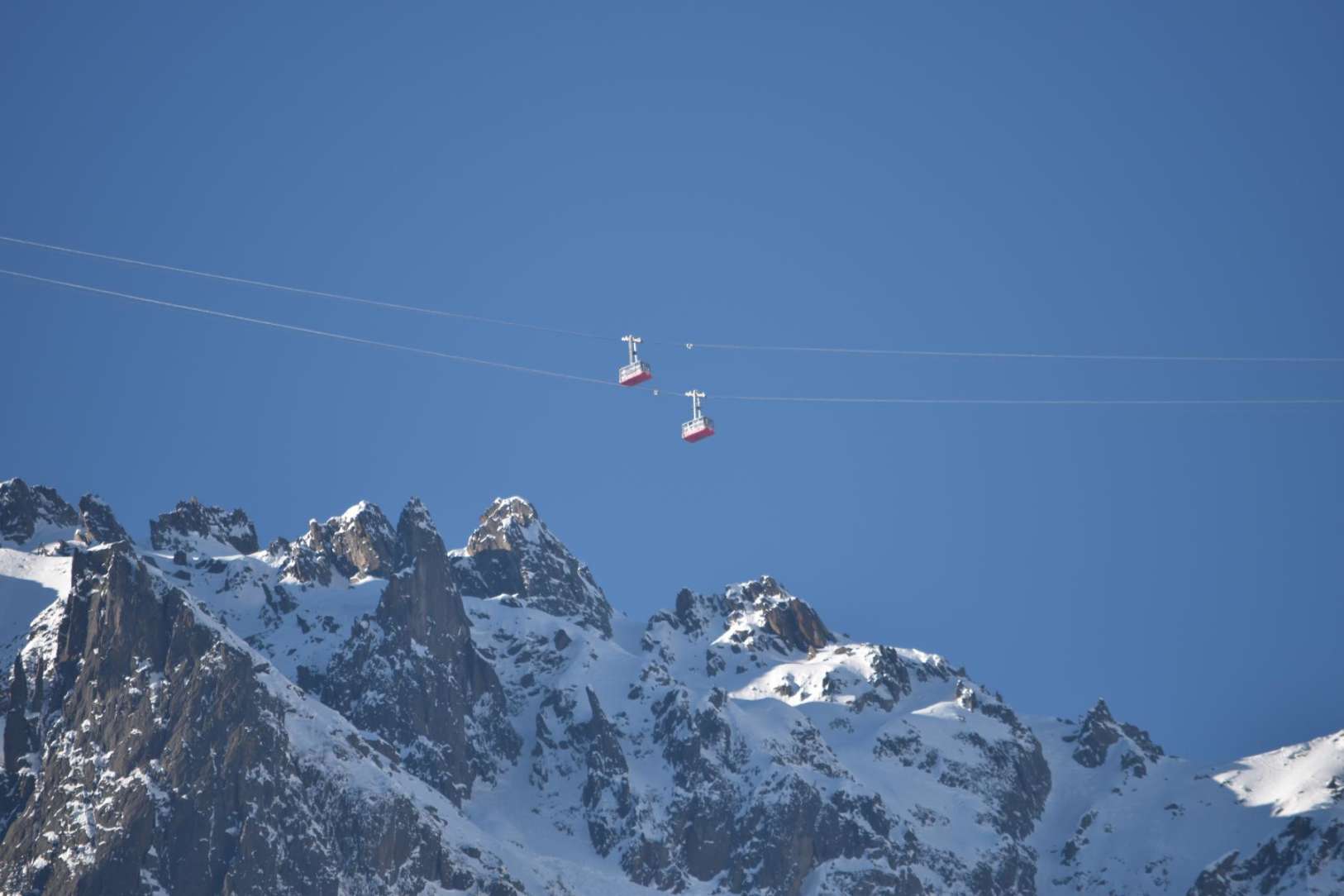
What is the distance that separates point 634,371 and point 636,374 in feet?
0.94

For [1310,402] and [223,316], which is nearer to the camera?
[223,316]

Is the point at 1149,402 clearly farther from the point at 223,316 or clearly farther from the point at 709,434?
the point at 223,316

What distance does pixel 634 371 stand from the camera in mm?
171875

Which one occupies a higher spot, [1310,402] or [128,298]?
[128,298]

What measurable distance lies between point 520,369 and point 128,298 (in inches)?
975

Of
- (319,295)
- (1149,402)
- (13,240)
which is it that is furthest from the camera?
(1149,402)

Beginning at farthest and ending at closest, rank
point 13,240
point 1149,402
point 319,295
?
1. point 1149,402
2. point 319,295
3. point 13,240

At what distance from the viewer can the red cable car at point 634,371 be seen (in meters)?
172

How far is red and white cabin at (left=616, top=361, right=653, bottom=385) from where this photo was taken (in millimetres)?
171625

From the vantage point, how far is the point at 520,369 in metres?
157

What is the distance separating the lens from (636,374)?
172m

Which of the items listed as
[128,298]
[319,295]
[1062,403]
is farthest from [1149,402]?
[128,298]

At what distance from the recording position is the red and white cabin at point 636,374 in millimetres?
171625

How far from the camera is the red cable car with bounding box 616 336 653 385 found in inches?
6757
